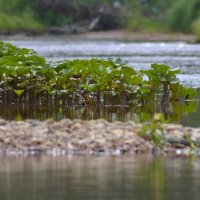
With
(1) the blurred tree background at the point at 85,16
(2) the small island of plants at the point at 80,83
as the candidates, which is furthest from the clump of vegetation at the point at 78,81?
(1) the blurred tree background at the point at 85,16

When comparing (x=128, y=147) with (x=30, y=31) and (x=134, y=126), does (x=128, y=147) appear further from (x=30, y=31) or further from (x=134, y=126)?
(x=30, y=31)

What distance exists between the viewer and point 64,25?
105 meters

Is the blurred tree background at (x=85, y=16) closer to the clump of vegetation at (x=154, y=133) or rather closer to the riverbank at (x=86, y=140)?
the riverbank at (x=86, y=140)

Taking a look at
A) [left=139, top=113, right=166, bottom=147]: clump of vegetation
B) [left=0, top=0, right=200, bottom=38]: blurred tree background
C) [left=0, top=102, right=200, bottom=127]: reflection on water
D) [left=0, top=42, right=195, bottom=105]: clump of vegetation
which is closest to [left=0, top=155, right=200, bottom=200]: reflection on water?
[left=139, top=113, right=166, bottom=147]: clump of vegetation

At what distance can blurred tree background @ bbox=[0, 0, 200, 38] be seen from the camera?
328ft

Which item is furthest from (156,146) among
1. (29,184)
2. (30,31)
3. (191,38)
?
(30,31)

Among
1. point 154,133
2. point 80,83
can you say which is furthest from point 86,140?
point 80,83

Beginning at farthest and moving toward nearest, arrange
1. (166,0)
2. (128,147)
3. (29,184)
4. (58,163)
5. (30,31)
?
(166,0) → (30,31) → (128,147) → (58,163) → (29,184)

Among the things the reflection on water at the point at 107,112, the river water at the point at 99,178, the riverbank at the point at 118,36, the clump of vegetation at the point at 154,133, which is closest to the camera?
the river water at the point at 99,178

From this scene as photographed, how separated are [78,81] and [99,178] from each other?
9.97 m

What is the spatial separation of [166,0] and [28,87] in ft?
301

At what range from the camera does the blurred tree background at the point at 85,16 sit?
328 feet

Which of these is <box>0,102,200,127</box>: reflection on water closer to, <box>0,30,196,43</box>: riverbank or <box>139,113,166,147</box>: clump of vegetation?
<box>139,113,166,147</box>: clump of vegetation

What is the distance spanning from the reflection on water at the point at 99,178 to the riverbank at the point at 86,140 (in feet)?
1.69
